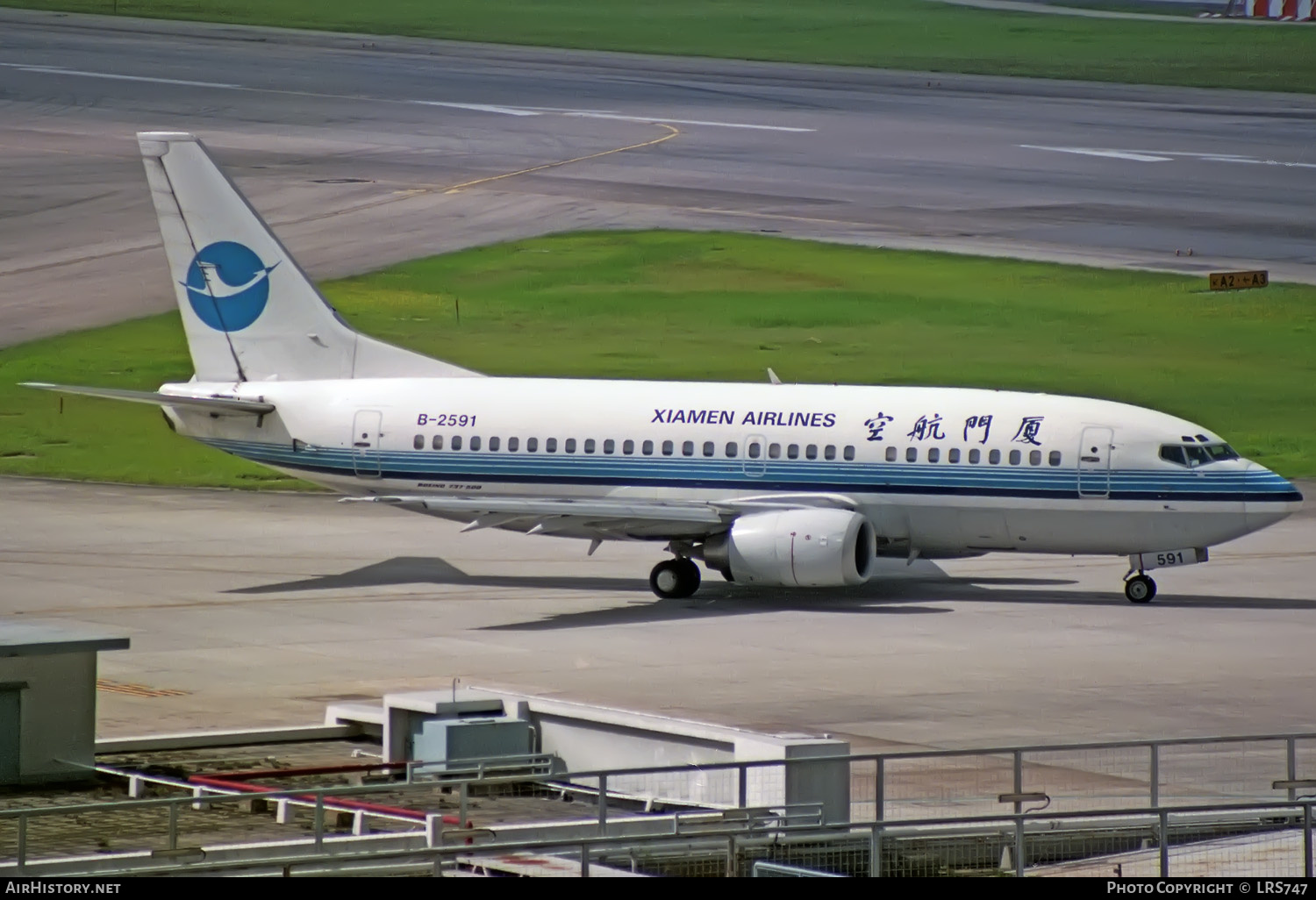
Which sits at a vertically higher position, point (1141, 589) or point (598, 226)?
point (598, 226)

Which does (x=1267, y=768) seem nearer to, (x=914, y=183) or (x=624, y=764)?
(x=624, y=764)

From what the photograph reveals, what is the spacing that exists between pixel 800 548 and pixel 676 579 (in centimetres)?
332

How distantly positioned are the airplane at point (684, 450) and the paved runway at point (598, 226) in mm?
1524

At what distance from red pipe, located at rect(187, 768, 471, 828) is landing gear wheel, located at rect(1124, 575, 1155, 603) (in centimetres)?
2456

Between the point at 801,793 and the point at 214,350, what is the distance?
30.1m

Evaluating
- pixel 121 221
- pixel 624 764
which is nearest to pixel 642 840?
pixel 624 764

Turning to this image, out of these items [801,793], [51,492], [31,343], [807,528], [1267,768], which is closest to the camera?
[801,793]

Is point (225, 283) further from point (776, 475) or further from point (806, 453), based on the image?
point (806, 453)

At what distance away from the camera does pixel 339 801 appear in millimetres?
26188

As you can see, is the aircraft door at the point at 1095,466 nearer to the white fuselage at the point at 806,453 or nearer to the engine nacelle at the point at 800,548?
the white fuselage at the point at 806,453

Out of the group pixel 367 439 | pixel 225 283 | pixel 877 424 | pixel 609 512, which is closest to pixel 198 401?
pixel 225 283

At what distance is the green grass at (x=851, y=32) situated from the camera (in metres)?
130

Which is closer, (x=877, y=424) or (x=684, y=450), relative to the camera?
(x=877, y=424)

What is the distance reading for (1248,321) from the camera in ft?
281
